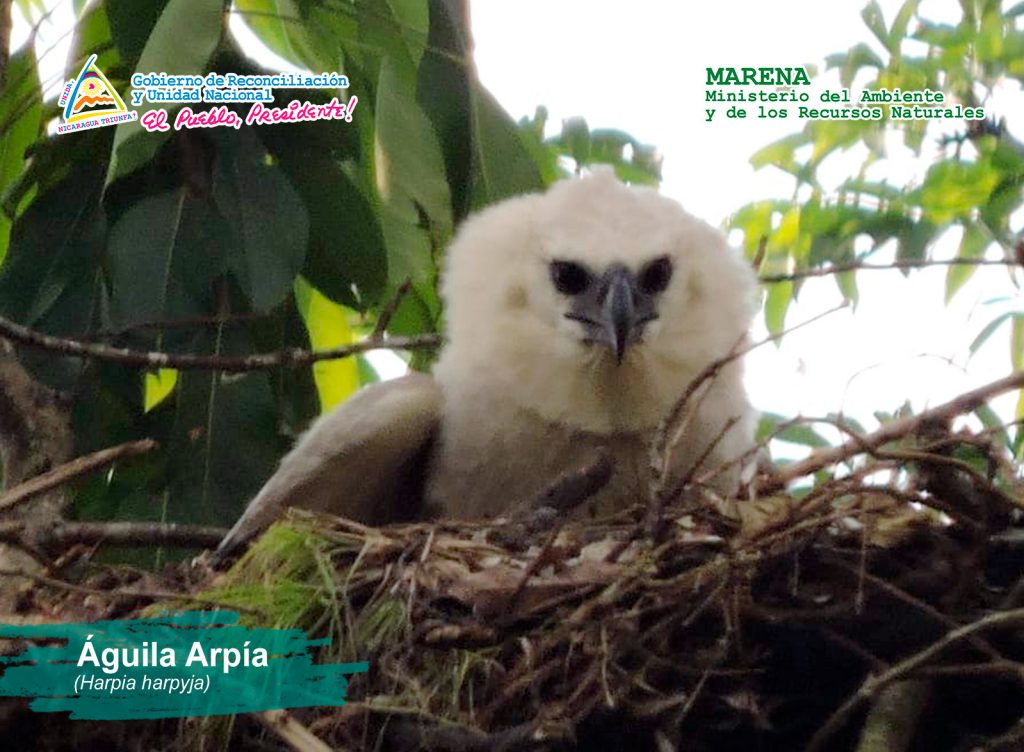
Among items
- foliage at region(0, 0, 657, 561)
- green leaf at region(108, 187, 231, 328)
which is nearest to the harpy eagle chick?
foliage at region(0, 0, 657, 561)

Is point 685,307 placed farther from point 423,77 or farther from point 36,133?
point 36,133

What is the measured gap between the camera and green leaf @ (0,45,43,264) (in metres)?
3.44

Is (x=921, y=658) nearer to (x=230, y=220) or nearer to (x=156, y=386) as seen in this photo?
(x=230, y=220)

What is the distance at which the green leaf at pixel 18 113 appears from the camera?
3438 millimetres

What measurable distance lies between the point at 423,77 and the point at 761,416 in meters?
1.07

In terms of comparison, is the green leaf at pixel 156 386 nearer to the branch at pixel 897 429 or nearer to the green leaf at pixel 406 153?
the green leaf at pixel 406 153

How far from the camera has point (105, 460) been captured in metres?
2.35

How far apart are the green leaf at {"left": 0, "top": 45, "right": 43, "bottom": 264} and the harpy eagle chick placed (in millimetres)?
1035

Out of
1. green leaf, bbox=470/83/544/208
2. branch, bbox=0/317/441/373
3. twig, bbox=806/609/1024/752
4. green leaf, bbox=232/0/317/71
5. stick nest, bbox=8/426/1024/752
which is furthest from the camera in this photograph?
green leaf, bbox=232/0/317/71

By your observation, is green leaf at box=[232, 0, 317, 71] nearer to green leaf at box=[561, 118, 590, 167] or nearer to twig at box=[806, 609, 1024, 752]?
green leaf at box=[561, 118, 590, 167]

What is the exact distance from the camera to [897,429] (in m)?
2.21

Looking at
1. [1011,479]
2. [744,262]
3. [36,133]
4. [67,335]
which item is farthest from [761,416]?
[36,133]

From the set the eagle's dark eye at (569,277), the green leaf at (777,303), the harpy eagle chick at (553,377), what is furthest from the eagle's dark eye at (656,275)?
the green leaf at (777,303)

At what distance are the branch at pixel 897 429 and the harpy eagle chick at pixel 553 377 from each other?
0.54 meters
